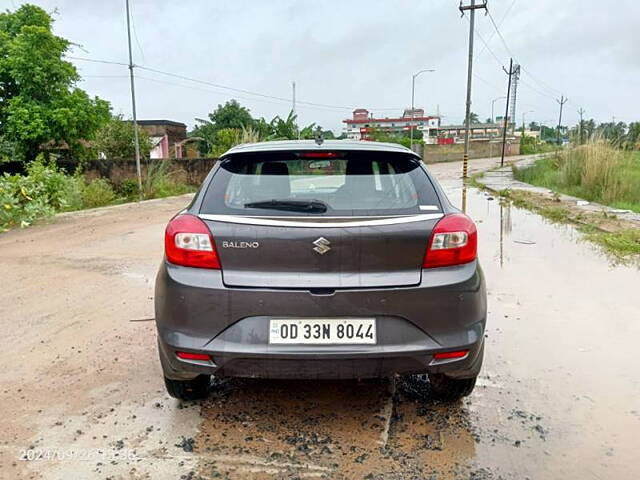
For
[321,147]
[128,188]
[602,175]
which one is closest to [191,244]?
[321,147]

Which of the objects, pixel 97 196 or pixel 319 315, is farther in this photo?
pixel 97 196

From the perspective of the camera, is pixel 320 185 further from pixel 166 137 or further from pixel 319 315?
pixel 166 137

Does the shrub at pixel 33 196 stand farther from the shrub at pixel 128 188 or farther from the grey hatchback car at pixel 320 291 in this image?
the grey hatchback car at pixel 320 291

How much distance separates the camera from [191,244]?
2.46m

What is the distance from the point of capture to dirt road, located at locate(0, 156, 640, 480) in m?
2.41

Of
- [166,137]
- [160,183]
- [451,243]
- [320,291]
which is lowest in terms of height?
[160,183]

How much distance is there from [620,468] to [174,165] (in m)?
19.6

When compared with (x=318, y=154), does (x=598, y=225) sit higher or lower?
lower

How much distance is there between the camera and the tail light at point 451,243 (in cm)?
244

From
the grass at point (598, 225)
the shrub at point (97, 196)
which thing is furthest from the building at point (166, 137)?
the grass at point (598, 225)

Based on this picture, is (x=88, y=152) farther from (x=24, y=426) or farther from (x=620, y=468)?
(x=620, y=468)

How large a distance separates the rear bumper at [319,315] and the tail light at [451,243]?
5 centimetres

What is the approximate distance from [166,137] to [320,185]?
1608 inches

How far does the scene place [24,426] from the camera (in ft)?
8.99
